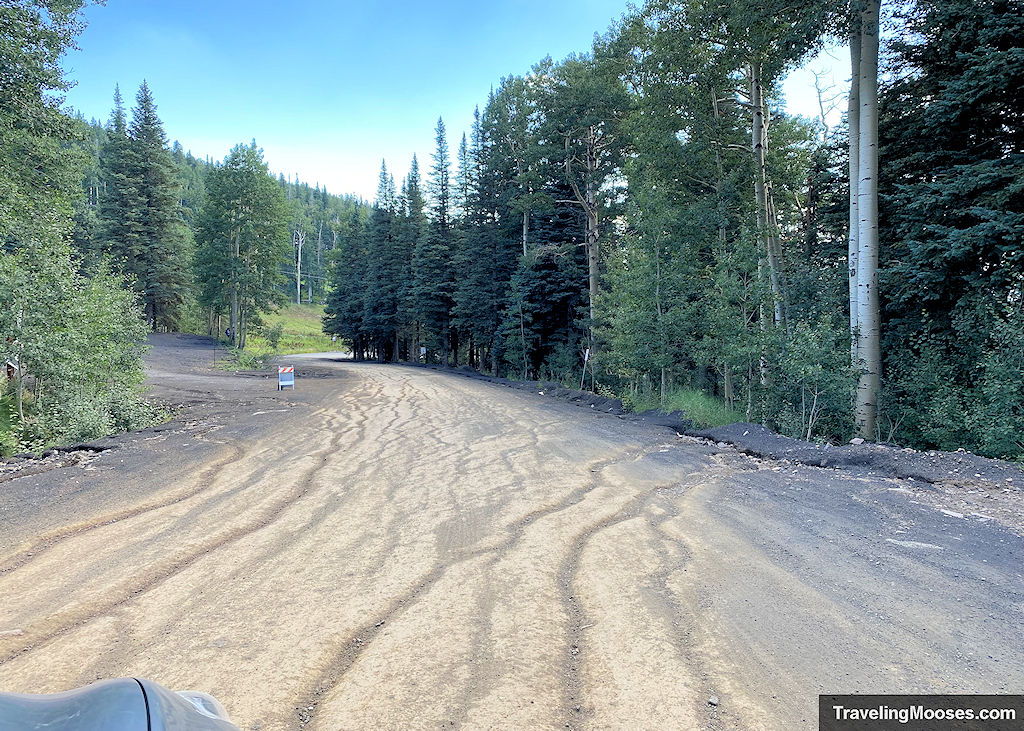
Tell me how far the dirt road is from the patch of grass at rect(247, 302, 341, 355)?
44.8 metres

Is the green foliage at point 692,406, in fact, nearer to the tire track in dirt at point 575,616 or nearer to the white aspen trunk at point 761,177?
the white aspen trunk at point 761,177

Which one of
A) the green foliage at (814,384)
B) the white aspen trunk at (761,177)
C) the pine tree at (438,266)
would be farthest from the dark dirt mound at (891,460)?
the pine tree at (438,266)

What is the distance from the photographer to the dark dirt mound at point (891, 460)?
6.37 m

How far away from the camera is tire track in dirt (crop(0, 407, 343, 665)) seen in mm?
2925

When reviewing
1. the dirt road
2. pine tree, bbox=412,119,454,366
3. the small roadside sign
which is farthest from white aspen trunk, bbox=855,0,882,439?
pine tree, bbox=412,119,454,366

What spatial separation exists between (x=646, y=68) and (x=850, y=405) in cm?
1287

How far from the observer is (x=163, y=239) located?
43.4 meters

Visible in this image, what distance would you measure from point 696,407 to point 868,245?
481 cm

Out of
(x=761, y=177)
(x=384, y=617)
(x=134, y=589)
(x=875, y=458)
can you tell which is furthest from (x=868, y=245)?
(x=134, y=589)

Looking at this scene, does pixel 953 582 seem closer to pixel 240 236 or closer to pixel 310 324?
pixel 240 236

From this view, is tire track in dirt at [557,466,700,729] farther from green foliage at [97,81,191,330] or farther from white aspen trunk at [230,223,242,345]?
green foliage at [97,81,191,330]

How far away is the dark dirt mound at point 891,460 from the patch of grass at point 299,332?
45.3m

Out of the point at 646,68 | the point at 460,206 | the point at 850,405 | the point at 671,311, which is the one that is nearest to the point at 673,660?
the point at 850,405

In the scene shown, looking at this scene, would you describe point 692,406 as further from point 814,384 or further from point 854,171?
point 854,171
